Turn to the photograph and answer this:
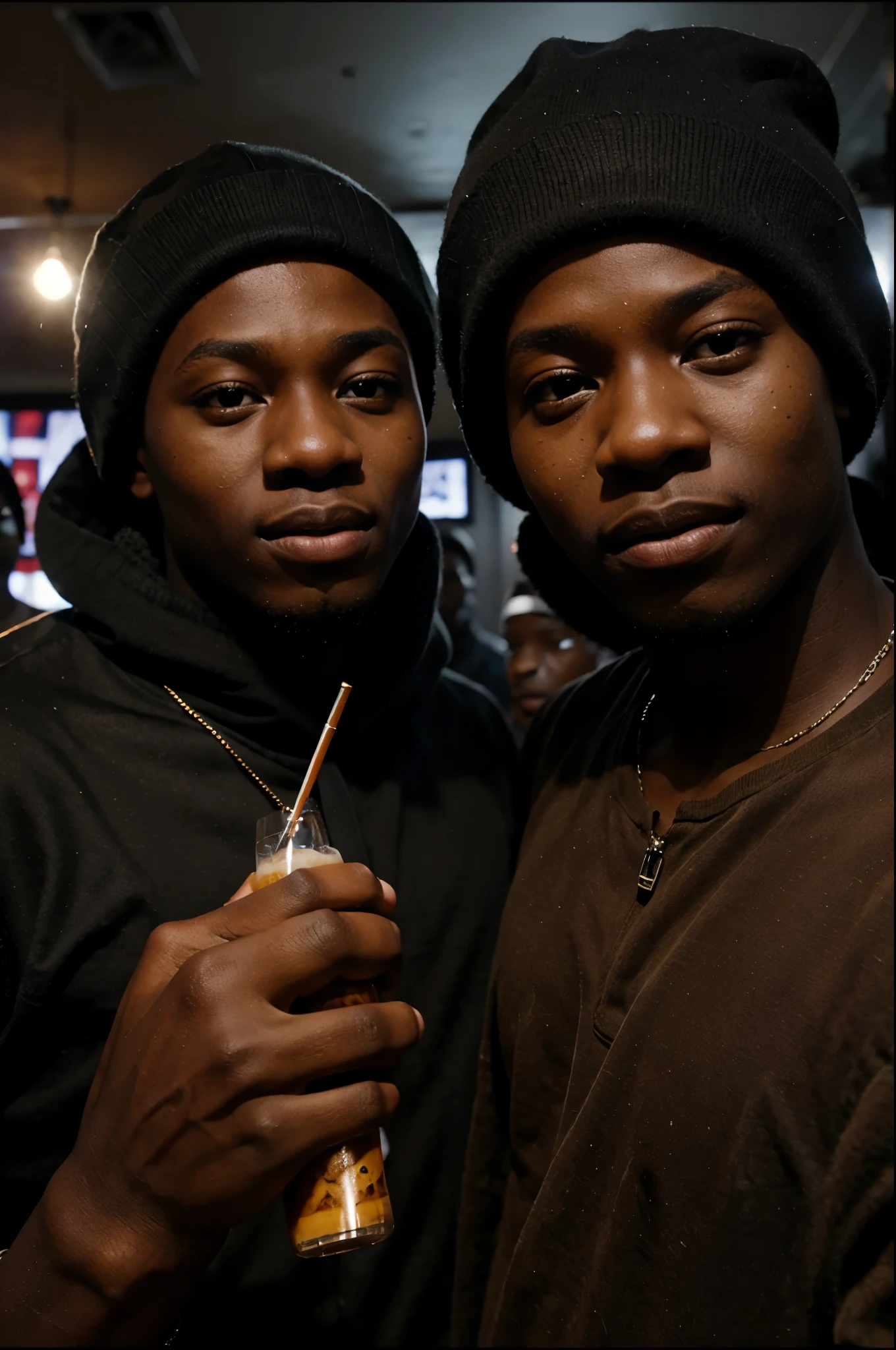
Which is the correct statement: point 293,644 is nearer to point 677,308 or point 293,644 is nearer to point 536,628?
point 677,308

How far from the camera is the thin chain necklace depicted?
1095 mm

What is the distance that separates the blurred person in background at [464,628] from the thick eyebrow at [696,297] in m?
3.04

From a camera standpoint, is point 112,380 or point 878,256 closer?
point 112,380

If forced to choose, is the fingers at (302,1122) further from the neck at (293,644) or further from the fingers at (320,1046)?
the neck at (293,644)

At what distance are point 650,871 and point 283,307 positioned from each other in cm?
91

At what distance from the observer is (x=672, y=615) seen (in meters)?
1.08

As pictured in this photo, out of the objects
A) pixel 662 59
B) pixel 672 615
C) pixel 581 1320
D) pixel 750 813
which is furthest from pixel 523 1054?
pixel 662 59

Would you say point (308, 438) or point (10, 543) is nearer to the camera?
point (308, 438)

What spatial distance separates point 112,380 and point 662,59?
880mm

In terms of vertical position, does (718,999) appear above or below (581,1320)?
above

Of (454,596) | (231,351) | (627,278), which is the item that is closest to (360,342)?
(231,351)

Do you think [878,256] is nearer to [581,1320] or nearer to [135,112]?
[135,112]

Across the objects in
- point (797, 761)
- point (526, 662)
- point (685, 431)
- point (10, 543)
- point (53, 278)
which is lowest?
point (797, 761)

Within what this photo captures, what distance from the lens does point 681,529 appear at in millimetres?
1040
